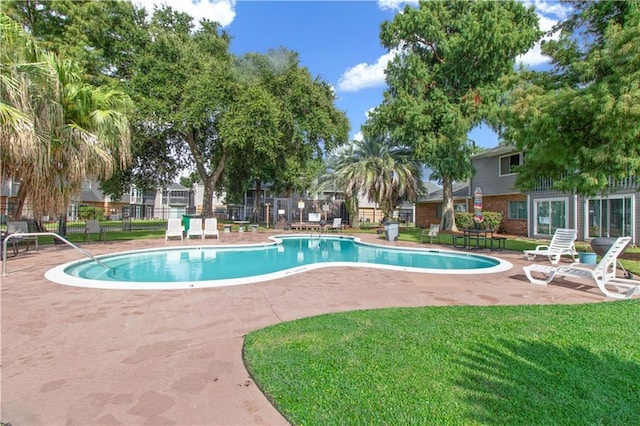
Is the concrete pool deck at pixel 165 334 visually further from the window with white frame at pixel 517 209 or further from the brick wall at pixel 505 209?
the window with white frame at pixel 517 209

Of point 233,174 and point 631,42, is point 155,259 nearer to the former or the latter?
point 631,42

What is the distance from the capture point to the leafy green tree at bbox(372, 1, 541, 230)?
19781 mm

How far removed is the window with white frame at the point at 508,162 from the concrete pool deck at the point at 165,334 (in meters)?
15.5

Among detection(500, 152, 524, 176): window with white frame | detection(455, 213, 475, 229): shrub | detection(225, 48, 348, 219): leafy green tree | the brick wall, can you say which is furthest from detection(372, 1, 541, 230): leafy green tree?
detection(225, 48, 348, 219): leafy green tree

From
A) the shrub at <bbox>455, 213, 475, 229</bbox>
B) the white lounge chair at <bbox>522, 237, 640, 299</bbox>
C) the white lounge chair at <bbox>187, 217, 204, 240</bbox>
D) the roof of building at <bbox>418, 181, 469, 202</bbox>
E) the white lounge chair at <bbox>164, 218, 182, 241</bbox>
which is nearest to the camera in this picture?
the white lounge chair at <bbox>522, 237, 640, 299</bbox>

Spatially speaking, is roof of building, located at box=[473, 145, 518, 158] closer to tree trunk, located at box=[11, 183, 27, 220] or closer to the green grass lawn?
the green grass lawn

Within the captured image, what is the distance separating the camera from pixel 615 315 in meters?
4.51

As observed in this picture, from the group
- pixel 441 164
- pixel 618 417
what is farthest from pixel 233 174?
pixel 618 417

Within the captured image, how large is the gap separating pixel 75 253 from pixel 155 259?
241 cm

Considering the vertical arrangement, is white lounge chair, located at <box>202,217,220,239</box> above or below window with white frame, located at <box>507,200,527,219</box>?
below

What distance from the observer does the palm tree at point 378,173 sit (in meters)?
23.0

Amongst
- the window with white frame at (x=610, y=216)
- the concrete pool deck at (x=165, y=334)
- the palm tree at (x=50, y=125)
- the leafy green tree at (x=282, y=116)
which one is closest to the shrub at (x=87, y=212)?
the leafy green tree at (x=282, y=116)

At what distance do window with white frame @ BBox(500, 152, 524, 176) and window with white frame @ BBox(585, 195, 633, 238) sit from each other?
522 centimetres

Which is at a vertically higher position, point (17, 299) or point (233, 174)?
point (233, 174)
